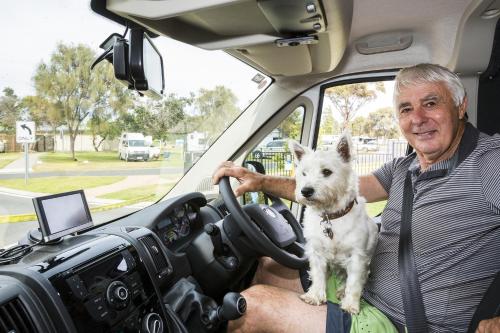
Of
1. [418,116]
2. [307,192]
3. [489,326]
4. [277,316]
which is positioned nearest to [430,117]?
[418,116]

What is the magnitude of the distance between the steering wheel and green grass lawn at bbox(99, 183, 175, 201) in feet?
1.72

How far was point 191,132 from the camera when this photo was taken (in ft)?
9.81

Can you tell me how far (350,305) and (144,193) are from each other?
126 centimetres

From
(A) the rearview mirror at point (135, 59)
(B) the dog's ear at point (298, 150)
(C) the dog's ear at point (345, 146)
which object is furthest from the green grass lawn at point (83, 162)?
(C) the dog's ear at point (345, 146)

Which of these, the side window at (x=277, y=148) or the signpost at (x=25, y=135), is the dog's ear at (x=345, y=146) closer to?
the side window at (x=277, y=148)

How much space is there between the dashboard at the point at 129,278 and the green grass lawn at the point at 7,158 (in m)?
0.30

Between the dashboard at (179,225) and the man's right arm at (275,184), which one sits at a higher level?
the man's right arm at (275,184)

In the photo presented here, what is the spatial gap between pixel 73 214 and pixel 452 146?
165 cm

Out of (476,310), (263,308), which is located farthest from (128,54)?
(476,310)

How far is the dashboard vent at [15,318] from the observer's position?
1.09 metres

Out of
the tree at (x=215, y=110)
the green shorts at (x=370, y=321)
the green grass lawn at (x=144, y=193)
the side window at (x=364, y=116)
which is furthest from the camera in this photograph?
the side window at (x=364, y=116)

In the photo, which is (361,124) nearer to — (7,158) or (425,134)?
(425,134)

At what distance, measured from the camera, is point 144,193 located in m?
2.40

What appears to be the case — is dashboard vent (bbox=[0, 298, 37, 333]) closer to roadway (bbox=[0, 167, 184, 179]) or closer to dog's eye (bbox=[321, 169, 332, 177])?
roadway (bbox=[0, 167, 184, 179])
